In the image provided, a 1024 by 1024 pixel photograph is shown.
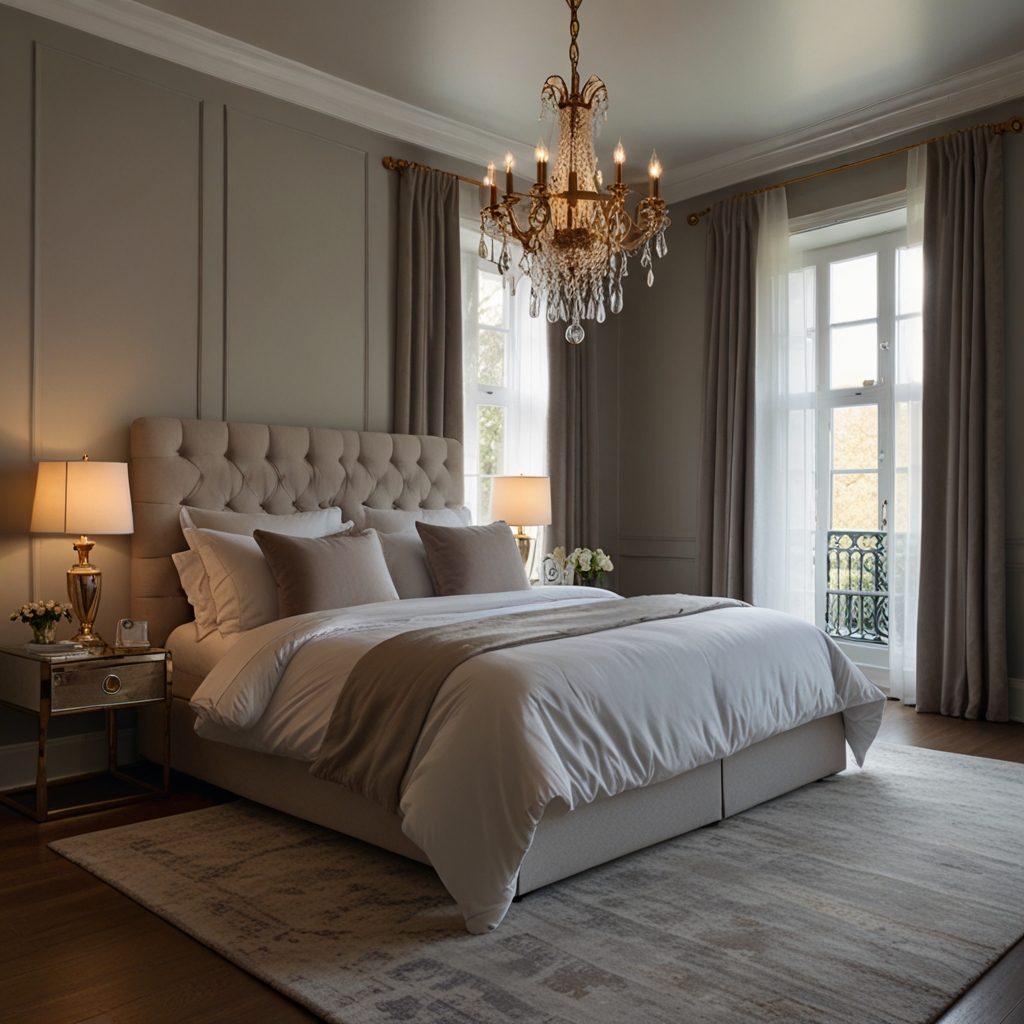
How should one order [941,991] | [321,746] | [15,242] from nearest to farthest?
1. [941,991]
2. [321,746]
3. [15,242]

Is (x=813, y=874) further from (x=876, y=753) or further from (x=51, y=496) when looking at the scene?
(x=51, y=496)

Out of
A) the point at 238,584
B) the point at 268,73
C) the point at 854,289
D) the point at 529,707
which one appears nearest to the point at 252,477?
the point at 238,584

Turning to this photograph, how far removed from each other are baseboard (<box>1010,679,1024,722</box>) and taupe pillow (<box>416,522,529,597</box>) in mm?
2556

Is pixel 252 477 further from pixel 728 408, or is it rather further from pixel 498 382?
pixel 728 408

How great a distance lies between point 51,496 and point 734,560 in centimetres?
381

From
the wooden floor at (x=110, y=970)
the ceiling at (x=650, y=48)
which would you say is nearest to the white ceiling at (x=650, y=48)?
the ceiling at (x=650, y=48)

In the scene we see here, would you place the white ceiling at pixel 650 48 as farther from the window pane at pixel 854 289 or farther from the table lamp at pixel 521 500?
the table lamp at pixel 521 500

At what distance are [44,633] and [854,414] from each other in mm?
4511

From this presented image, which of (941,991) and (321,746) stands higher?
(321,746)

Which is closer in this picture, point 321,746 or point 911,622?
point 321,746

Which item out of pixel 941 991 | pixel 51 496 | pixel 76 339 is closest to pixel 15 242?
pixel 76 339

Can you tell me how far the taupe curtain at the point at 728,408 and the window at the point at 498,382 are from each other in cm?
105

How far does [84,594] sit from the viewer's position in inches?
141

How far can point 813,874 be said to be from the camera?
271cm
